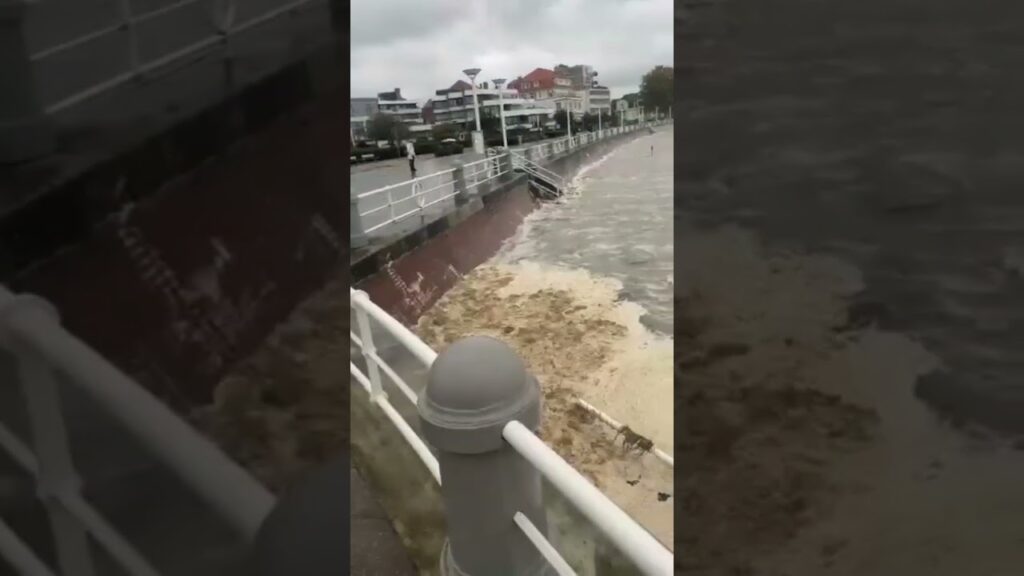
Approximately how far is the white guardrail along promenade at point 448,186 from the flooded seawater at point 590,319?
0.21 feet

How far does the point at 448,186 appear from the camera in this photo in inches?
64.0

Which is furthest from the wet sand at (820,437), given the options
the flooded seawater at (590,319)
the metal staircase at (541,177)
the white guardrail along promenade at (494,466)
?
the metal staircase at (541,177)

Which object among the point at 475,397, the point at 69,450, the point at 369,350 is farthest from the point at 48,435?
the point at 369,350

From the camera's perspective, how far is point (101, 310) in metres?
0.39

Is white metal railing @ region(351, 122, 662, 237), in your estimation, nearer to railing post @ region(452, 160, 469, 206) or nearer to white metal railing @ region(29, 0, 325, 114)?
railing post @ region(452, 160, 469, 206)

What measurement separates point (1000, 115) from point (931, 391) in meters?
0.16

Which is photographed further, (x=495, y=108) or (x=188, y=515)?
(x=495, y=108)

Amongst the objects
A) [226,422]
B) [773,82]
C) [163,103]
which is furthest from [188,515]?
[773,82]

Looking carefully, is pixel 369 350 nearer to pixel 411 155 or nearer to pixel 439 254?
pixel 411 155

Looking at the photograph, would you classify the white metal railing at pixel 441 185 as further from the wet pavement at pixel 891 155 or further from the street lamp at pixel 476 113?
the wet pavement at pixel 891 155

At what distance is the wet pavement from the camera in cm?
37

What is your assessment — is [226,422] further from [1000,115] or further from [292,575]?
[1000,115]

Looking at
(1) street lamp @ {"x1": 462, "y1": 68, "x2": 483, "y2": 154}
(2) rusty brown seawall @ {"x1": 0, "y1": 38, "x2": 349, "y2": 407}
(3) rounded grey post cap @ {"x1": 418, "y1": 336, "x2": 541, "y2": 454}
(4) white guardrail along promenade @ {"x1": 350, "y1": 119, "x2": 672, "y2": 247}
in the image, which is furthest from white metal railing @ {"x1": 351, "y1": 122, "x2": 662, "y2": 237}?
(2) rusty brown seawall @ {"x1": 0, "y1": 38, "x2": 349, "y2": 407}

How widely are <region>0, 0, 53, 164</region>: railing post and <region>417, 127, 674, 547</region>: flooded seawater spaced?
28.2 inches
